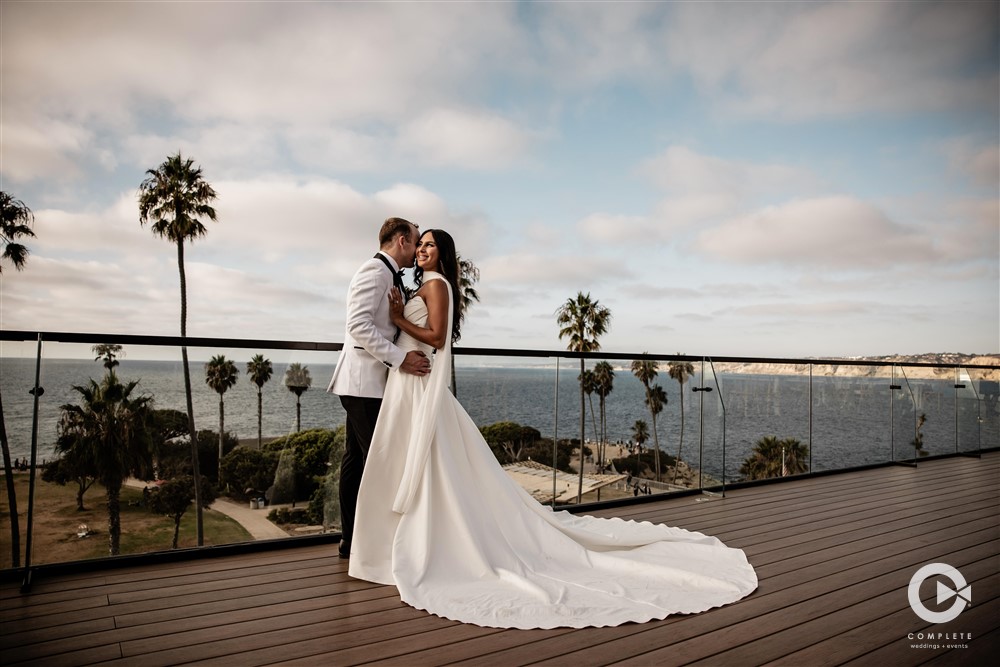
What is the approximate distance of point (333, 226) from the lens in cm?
3584

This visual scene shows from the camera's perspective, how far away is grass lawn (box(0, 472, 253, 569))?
262 cm

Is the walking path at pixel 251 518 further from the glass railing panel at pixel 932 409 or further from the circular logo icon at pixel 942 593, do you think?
the glass railing panel at pixel 932 409

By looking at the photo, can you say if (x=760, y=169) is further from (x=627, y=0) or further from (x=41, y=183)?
(x=41, y=183)

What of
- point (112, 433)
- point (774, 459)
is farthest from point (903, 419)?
point (112, 433)

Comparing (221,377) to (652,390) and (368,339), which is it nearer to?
(368,339)

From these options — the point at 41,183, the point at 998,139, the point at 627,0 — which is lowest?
the point at 998,139

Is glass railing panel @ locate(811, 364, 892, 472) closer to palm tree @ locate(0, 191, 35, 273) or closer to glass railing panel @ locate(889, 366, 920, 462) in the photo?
glass railing panel @ locate(889, 366, 920, 462)

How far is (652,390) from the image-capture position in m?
4.79

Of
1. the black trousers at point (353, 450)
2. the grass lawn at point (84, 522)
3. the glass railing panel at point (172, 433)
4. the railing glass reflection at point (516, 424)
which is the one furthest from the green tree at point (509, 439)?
the grass lawn at point (84, 522)

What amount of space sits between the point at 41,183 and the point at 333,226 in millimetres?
30708

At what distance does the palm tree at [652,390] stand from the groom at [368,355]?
238 centimetres

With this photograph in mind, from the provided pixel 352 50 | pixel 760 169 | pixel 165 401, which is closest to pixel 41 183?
pixel 352 50

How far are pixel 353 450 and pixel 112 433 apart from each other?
1162 mm

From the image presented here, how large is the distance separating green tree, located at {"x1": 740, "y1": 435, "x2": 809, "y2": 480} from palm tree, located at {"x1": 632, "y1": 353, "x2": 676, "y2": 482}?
0.98m
